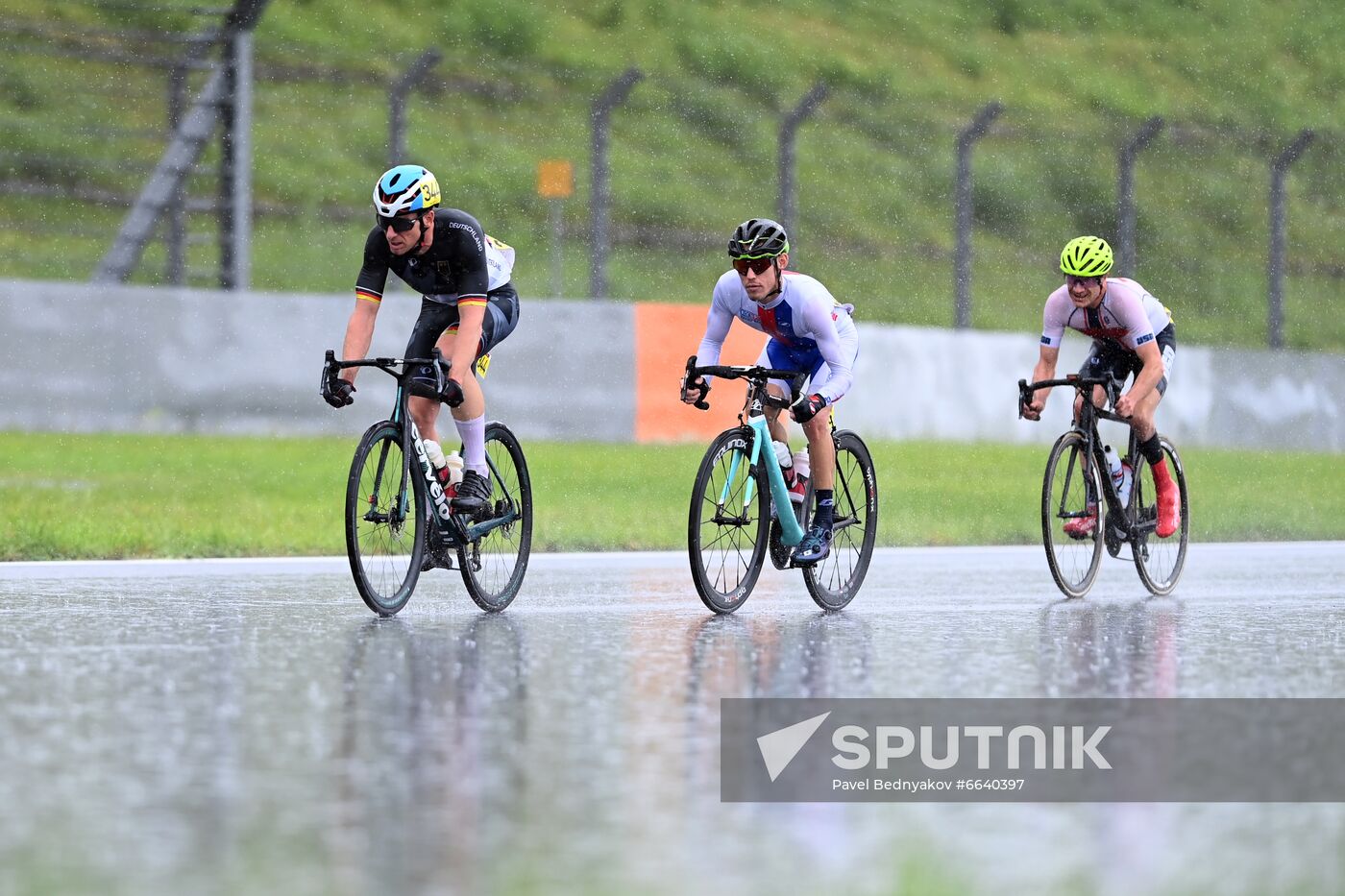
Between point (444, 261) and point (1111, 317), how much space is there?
354 centimetres

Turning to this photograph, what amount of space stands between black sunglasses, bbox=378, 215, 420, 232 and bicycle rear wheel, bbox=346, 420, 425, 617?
80 cm

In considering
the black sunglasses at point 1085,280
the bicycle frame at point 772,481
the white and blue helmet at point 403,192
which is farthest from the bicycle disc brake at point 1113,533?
the white and blue helmet at point 403,192

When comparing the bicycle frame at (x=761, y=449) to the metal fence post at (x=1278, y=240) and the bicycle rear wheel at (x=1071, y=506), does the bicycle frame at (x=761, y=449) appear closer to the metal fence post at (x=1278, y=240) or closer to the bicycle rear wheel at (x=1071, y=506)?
the bicycle rear wheel at (x=1071, y=506)

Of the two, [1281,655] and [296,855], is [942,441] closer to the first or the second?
[1281,655]

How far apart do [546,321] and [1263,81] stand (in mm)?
26360

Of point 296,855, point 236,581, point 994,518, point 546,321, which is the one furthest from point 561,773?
point 546,321

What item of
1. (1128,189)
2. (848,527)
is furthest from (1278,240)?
(848,527)

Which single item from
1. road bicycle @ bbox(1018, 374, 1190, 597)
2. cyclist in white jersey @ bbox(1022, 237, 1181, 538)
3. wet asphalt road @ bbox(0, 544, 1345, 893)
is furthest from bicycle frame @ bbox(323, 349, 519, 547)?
cyclist in white jersey @ bbox(1022, 237, 1181, 538)

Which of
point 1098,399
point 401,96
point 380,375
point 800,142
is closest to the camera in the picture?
point 1098,399

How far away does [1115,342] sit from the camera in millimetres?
11602

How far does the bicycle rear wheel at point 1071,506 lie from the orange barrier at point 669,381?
22.3 feet

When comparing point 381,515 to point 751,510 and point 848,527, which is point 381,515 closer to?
point 751,510

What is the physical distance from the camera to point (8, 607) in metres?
9.62

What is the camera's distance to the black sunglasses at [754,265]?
31.7ft
